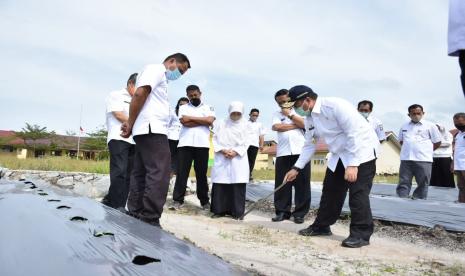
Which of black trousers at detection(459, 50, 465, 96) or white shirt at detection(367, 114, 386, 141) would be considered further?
white shirt at detection(367, 114, 386, 141)

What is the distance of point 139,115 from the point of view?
301 cm

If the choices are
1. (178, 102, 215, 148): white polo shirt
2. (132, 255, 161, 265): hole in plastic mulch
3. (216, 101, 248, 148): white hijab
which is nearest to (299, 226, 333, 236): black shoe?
(216, 101, 248, 148): white hijab

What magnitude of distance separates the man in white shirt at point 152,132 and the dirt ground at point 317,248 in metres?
0.39

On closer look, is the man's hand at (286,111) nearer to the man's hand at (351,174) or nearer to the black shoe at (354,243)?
the man's hand at (351,174)

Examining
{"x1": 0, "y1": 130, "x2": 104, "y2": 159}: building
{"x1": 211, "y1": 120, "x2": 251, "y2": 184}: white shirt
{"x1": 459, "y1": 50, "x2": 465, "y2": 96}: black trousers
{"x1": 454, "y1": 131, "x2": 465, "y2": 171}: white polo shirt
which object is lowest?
{"x1": 0, "y1": 130, "x2": 104, "y2": 159}: building

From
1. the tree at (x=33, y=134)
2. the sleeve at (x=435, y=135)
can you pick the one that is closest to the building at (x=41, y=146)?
the tree at (x=33, y=134)

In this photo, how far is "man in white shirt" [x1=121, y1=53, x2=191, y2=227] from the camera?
2.90 m

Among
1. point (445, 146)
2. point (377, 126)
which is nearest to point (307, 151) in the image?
point (377, 126)

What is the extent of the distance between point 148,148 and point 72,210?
0.84 metres

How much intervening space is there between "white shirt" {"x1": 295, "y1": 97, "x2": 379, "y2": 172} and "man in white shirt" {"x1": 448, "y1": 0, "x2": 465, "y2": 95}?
196 cm

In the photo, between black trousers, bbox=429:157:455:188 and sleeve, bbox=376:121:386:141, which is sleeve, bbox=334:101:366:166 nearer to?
sleeve, bbox=376:121:386:141

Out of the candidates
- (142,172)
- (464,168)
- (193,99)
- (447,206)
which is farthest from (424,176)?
(142,172)

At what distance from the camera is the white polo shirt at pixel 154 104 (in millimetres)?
2969

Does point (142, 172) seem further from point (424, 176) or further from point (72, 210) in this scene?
point (424, 176)
